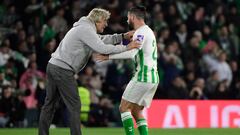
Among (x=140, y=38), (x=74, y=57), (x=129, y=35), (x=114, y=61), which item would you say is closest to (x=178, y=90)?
(x=114, y=61)

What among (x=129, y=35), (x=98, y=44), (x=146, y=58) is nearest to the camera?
(x=98, y=44)

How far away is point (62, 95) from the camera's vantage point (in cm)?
1221

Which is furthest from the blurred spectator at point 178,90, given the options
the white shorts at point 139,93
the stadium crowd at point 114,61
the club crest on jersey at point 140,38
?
the club crest on jersey at point 140,38

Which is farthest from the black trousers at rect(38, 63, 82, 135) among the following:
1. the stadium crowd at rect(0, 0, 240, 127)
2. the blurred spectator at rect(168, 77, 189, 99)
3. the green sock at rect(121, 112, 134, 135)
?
the blurred spectator at rect(168, 77, 189, 99)

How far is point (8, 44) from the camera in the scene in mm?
20656

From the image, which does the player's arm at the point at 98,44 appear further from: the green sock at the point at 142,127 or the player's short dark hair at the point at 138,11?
the green sock at the point at 142,127

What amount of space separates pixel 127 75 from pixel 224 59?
3.09 meters

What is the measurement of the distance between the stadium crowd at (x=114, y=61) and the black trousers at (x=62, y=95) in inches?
299

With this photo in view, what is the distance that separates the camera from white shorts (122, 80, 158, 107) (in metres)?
12.4

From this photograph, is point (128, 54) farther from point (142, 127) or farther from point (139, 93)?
point (142, 127)

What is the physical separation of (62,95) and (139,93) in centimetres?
124

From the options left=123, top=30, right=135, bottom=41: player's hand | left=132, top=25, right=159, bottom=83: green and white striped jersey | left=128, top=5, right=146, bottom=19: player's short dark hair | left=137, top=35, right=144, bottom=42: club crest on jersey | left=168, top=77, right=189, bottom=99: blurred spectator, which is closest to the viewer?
left=137, top=35, right=144, bottom=42: club crest on jersey

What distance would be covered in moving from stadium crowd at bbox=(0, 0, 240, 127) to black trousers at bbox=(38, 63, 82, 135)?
758 centimetres

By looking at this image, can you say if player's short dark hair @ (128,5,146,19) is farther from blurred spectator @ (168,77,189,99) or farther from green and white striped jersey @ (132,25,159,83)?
blurred spectator @ (168,77,189,99)
